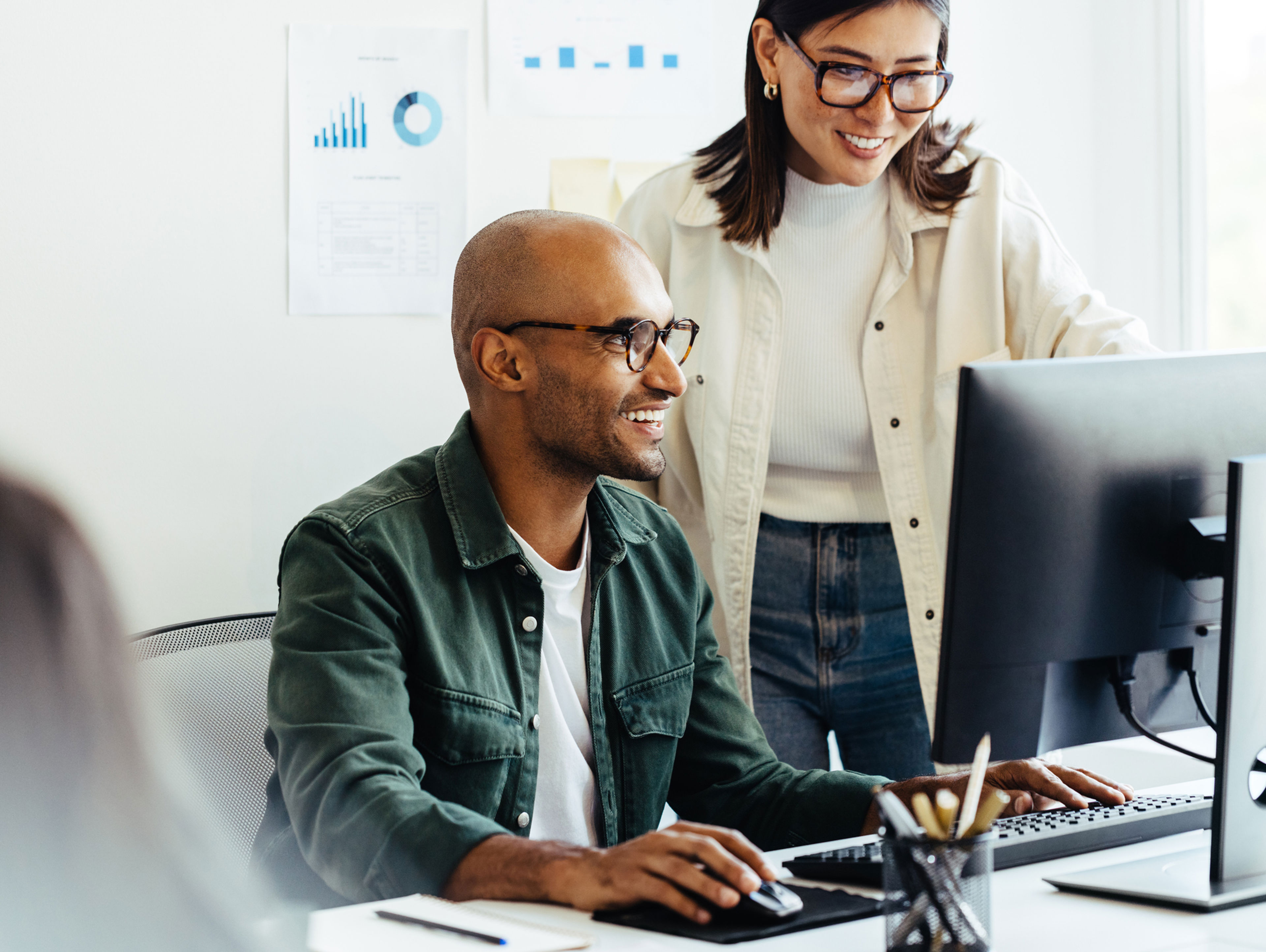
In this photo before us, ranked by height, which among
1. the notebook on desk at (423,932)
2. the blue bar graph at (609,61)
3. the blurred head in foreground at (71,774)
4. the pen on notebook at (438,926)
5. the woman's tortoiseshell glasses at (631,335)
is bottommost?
the notebook on desk at (423,932)

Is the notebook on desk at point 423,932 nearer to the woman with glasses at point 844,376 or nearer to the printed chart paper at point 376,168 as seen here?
the woman with glasses at point 844,376

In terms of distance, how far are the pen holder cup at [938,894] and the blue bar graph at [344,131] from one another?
1672mm

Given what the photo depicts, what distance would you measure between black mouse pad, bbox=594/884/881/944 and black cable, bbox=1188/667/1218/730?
1.14 ft

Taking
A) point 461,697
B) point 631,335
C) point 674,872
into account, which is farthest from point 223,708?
point 674,872

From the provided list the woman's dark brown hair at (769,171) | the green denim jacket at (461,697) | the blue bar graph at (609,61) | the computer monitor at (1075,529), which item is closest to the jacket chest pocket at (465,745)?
the green denim jacket at (461,697)

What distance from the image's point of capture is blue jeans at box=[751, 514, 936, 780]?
1.81 metres

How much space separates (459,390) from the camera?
228 centimetres

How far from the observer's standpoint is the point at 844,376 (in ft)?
6.08

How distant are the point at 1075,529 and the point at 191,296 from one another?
1587mm

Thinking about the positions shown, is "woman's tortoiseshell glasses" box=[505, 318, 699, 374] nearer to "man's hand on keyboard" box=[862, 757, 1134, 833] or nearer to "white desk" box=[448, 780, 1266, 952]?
"man's hand on keyboard" box=[862, 757, 1134, 833]

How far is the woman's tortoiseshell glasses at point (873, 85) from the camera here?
5.42 ft

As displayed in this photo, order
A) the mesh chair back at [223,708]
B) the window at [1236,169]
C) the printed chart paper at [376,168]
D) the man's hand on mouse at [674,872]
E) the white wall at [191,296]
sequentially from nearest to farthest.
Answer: the man's hand on mouse at [674,872] → the mesh chair back at [223,708] → the white wall at [191,296] → the printed chart paper at [376,168] → the window at [1236,169]

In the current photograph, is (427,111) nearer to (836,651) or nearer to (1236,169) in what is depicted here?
(836,651)

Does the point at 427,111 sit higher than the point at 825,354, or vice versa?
the point at 427,111
